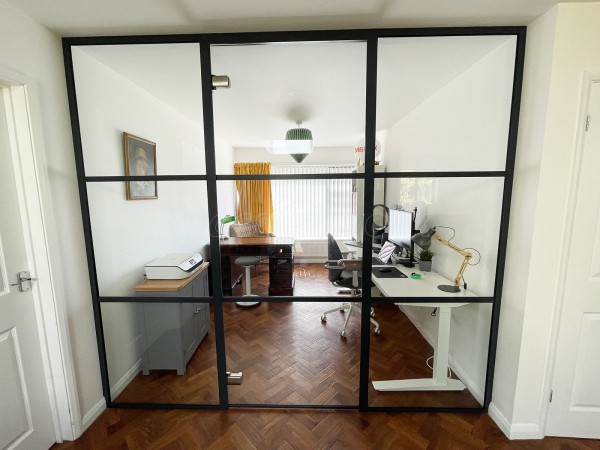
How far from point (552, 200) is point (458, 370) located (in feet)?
5.17

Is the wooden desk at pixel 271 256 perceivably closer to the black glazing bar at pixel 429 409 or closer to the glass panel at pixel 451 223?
the glass panel at pixel 451 223

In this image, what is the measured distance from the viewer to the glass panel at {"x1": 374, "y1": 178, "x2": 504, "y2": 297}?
176 cm

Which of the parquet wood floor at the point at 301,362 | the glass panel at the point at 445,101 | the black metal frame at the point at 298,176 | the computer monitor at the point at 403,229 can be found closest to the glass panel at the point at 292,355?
the parquet wood floor at the point at 301,362

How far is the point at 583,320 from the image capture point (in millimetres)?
1499

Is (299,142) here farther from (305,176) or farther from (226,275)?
(226,275)

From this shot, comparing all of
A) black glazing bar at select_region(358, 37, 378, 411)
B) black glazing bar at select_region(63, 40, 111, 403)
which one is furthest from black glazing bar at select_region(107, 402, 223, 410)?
black glazing bar at select_region(358, 37, 378, 411)

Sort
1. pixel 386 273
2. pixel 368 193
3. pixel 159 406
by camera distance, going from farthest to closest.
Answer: pixel 386 273 → pixel 159 406 → pixel 368 193

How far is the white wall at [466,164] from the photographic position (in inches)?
66.6

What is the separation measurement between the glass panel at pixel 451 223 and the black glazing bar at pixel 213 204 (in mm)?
1345

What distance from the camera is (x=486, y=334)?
1.79m

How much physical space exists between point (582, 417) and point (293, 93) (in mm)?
3052

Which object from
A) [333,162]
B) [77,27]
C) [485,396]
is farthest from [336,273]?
[77,27]

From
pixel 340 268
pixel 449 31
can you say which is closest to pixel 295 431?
pixel 340 268

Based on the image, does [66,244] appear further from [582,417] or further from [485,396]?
[582,417]
